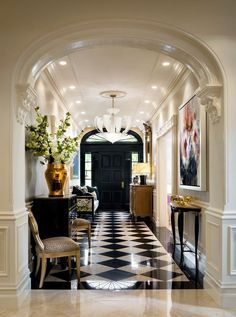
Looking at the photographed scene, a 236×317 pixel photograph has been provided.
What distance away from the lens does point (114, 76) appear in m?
6.82

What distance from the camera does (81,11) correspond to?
3.67 m

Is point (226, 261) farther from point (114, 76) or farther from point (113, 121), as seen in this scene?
point (113, 121)

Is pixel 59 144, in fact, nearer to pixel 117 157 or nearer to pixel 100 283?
pixel 100 283

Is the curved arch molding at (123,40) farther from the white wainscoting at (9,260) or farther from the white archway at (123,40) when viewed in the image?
the white wainscoting at (9,260)

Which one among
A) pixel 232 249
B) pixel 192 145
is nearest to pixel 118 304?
pixel 232 249

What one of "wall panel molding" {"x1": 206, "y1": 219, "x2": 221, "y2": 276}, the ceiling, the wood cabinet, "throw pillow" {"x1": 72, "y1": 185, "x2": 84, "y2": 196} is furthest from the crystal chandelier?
"wall panel molding" {"x1": 206, "y1": 219, "x2": 221, "y2": 276}

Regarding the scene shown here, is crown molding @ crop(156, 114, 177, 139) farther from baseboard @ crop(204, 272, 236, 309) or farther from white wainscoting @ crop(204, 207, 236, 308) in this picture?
baseboard @ crop(204, 272, 236, 309)

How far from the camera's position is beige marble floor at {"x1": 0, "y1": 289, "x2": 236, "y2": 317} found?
11.0 feet

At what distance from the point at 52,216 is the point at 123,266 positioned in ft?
4.14

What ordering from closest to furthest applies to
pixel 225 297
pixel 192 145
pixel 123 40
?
1. pixel 225 297
2. pixel 123 40
3. pixel 192 145

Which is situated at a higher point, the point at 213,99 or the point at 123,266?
the point at 213,99

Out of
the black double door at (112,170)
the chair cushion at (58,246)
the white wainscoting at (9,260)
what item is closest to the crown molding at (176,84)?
the chair cushion at (58,246)

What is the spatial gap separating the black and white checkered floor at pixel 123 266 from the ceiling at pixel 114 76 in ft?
9.52

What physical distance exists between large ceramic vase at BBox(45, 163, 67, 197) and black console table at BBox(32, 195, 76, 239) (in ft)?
0.95
